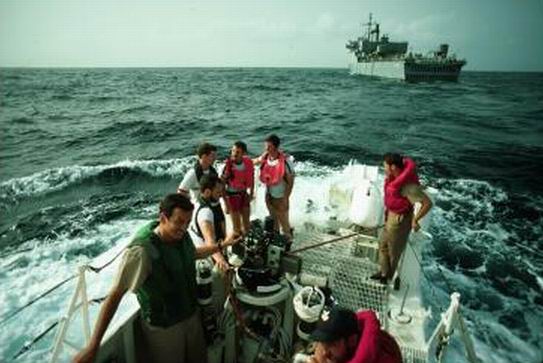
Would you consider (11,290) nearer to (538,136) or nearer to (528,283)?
(528,283)

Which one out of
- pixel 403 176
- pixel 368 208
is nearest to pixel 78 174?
pixel 368 208

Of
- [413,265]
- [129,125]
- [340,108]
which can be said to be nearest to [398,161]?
[413,265]

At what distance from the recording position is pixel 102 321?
228cm

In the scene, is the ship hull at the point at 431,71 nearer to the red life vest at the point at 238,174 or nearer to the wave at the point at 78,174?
the wave at the point at 78,174

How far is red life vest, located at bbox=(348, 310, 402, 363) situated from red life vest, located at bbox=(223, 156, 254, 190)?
3787 mm

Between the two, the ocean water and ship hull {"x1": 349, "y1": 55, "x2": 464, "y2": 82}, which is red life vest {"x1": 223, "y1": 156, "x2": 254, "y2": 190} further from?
ship hull {"x1": 349, "y1": 55, "x2": 464, "y2": 82}

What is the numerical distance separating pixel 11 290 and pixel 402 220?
7.35 meters

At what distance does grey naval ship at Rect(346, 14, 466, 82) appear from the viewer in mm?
65875

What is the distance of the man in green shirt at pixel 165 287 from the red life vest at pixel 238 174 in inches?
103

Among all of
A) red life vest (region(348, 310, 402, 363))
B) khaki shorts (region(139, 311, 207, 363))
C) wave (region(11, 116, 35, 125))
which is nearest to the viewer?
red life vest (region(348, 310, 402, 363))

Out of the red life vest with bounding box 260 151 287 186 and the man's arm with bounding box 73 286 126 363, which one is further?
the red life vest with bounding box 260 151 287 186

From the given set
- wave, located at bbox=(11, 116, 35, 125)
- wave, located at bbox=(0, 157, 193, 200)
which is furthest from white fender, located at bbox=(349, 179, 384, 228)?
wave, located at bbox=(11, 116, 35, 125)

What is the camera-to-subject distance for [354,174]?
7.13 metres

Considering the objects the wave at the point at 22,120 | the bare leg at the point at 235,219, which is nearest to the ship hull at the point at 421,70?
the wave at the point at 22,120
